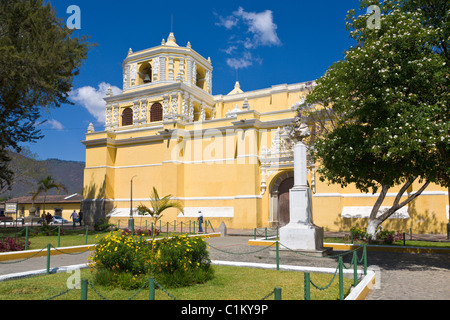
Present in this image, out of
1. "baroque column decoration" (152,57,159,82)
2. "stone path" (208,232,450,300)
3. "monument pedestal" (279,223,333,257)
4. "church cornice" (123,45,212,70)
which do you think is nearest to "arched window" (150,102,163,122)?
"baroque column decoration" (152,57,159,82)

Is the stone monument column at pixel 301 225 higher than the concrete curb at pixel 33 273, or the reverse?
the stone monument column at pixel 301 225

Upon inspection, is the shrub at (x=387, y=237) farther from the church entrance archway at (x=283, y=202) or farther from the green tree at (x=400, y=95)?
the church entrance archway at (x=283, y=202)

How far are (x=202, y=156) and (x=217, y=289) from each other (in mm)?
20818

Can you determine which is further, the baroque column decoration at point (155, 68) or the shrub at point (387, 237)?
the baroque column decoration at point (155, 68)

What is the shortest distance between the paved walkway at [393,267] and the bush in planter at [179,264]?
1702mm

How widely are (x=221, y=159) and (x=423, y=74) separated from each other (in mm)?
18805

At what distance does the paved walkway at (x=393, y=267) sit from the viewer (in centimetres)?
727

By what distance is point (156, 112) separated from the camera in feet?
105

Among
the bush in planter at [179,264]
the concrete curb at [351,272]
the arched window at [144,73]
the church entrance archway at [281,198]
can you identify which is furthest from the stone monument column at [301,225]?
the arched window at [144,73]

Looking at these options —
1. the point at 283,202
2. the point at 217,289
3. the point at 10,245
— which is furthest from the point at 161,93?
the point at 217,289

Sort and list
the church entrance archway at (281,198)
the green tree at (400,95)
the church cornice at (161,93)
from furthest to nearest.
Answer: the church cornice at (161,93) < the church entrance archway at (281,198) < the green tree at (400,95)

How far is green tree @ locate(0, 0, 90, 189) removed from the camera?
17484 millimetres

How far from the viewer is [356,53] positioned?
1027 centimetres
